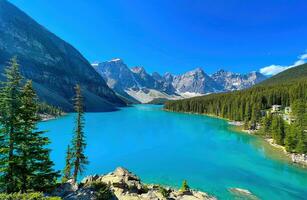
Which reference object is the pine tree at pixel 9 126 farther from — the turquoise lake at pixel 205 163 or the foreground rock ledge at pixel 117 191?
the turquoise lake at pixel 205 163

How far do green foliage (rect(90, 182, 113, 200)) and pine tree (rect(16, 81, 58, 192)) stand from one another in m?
3.70

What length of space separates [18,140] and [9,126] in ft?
4.07

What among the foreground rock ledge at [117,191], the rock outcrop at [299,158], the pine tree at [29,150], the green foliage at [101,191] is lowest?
the rock outcrop at [299,158]

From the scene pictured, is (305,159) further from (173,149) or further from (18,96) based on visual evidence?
(18,96)

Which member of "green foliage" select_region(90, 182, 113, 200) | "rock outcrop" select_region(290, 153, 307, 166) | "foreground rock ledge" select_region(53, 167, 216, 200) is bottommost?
"rock outcrop" select_region(290, 153, 307, 166)

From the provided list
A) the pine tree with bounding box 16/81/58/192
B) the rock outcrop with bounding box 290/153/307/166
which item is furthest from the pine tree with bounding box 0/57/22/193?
the rock outcrop with bounding box 290/153/307/166

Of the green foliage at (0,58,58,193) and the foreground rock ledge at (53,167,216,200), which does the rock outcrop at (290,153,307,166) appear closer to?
the foreground rock ledge at (53,167,216,200)

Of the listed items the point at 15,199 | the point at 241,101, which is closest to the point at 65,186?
the point at 15,199

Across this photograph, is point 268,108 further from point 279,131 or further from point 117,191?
point 117,191

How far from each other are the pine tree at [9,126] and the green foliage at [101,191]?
582 cm

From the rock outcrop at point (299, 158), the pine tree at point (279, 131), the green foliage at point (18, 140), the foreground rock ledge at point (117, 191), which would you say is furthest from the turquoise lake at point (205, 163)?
the green foliage at point (18, 140)

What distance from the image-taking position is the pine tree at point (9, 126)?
57.5ft

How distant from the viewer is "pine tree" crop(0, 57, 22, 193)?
1752 cm

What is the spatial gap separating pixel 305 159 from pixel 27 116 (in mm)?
53839
